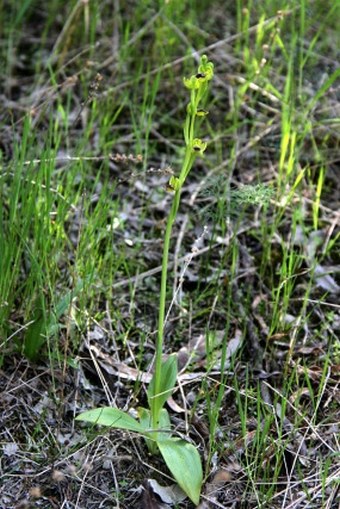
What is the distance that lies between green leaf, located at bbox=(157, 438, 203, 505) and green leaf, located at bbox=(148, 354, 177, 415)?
3.9 inches

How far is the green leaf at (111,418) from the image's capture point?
5.81 feet

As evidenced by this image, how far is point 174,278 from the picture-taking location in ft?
8.14

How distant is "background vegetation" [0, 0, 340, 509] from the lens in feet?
6.13

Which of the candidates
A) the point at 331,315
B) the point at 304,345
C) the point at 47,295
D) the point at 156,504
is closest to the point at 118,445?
the point at 156,504

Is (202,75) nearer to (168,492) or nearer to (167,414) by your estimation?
(167,414)

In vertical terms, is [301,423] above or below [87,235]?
below

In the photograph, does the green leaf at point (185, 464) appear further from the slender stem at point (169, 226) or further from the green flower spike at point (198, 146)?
the green flower spike at point (198, 146)

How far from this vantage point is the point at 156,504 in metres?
1.79

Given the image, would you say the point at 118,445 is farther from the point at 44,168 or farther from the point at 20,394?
the point at 44,168

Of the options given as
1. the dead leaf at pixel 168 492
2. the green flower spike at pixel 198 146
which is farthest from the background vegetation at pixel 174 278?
the green flower spike at pixel 198 146

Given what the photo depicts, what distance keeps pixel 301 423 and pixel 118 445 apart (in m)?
0.51

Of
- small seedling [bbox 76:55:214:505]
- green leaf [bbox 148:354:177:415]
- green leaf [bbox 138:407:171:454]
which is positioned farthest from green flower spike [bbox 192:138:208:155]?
green leaf [bbox 138:407:171:454]

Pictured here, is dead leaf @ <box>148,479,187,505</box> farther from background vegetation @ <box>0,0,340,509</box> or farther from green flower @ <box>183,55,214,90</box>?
green flower @ <box>183,55,214,90</box>

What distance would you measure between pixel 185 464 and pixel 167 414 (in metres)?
0.19
